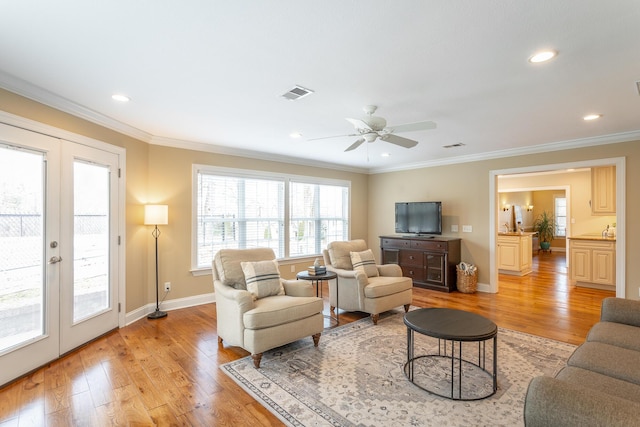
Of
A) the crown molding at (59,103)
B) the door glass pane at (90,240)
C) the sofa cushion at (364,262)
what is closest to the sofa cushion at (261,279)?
the sofa cushion at (364,262)

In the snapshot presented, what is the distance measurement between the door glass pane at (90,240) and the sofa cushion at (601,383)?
4.16m

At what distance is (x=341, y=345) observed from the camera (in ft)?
11.0

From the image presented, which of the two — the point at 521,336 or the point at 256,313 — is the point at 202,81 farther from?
the point at 521,336

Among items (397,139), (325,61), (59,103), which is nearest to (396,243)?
(397,139)

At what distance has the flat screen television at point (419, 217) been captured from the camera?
627cm

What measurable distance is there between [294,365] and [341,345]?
2.09 feet

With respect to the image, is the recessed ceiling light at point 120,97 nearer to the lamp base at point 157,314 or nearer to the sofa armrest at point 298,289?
the sofa armrest at point 298,289

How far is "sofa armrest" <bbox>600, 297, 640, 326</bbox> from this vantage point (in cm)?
243

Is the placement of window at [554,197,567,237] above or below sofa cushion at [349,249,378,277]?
above

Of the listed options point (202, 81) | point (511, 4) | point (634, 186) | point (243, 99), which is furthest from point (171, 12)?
point (634, 186)

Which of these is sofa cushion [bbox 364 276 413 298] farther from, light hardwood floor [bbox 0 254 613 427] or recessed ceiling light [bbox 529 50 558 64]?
recessed ceiling light [bbox 529 50 558 64]

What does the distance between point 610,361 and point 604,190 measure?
18.7 ft

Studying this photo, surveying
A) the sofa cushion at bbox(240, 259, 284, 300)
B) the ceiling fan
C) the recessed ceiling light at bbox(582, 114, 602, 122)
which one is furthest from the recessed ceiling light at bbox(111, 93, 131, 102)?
the recessed ceiling light at bbox(582, 114, 602, 122)

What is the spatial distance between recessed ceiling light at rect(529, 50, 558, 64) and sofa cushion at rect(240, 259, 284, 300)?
9.68 feet
